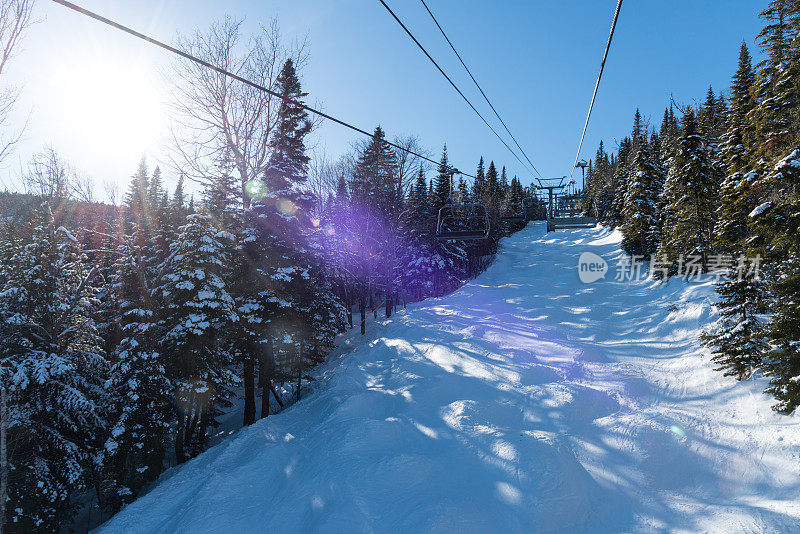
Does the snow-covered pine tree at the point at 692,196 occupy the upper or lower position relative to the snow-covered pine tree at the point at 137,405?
upper

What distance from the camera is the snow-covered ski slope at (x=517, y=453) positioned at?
22.2 ft

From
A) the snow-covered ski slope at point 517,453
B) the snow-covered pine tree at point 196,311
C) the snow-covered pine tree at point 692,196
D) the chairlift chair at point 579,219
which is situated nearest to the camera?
the snow-covered ski slope at point 517,453

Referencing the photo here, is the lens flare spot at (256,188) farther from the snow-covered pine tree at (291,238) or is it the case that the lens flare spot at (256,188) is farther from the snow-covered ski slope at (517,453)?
the snow-covered ski slope at (517,453)

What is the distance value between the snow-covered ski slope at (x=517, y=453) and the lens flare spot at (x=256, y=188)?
366 inches

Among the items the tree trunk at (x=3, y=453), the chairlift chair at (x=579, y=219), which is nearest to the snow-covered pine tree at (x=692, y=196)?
the chairlift chair at (x=579, y=219)

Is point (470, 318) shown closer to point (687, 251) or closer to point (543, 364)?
point (543, 364)

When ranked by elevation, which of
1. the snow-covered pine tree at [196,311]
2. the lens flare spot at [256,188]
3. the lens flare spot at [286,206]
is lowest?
the snow-covered pine tree at [196,311]

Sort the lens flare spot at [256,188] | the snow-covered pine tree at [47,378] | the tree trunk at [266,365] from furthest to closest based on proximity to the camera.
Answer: the lens flare spot at [256,188] < the tree trunk at [266,365] < the snow-covered pine tree at [47,378]

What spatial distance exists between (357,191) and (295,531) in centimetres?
2676

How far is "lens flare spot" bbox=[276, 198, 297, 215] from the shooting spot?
17.0m

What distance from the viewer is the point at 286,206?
1714 centimetres

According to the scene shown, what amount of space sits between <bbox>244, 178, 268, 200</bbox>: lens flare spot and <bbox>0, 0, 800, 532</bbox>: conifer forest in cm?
14

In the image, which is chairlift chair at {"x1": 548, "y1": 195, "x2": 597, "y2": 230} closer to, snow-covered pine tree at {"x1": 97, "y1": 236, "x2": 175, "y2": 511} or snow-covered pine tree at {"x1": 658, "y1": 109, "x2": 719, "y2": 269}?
snow-covered pine tree at {"x1": 658, "y1": 109, "x2": 719, "y2": 269}

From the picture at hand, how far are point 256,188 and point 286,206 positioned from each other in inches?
60.4
